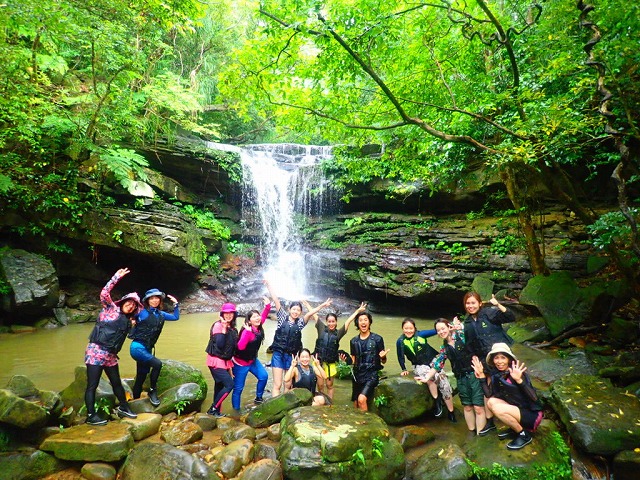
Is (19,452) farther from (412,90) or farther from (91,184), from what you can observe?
(91,184)

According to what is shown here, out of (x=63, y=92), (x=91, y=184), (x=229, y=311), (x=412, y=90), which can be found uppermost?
(x=63, y=92)

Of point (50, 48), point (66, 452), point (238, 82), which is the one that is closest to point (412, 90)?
point (238, 82)

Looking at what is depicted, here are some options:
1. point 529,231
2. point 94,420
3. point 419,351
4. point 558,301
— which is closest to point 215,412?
point 94,420

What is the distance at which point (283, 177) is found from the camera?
18.0 metres

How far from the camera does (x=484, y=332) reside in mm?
4266

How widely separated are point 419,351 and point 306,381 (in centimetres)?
162

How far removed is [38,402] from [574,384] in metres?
6.48

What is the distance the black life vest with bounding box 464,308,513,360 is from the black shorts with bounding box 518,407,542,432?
69 cm

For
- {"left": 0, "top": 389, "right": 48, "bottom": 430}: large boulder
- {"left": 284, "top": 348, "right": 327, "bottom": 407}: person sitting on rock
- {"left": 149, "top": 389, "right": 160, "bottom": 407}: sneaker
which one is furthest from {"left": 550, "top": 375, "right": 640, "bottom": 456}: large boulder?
{"left": 0, "top": 389, "right": 48, "bottom": 430}: large boulder

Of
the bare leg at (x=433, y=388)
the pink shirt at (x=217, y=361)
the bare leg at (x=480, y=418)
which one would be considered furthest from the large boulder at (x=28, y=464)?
the bare leg at (x=480, y=418)

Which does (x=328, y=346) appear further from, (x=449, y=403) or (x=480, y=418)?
(x=480, y=418)

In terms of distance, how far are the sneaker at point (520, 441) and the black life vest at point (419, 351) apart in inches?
50.6

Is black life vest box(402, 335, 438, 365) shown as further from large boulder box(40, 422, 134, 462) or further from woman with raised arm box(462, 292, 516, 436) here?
large boulder box(40, 422, 134, 462)

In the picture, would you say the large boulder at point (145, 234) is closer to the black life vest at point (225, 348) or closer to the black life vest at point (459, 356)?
the black life vest at point (225, 348)
